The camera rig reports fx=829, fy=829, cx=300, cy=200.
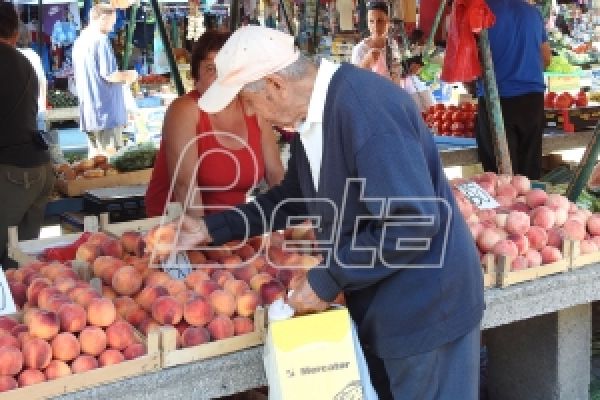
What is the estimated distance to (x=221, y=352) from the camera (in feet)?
6.97

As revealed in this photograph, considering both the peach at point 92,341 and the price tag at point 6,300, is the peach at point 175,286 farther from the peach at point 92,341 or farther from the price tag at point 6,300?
the price tag at point 6,300

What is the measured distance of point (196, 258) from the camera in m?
2.49

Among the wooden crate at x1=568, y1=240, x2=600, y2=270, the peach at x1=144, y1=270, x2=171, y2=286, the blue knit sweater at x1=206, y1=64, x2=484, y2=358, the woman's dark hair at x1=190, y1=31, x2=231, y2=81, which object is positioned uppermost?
the woman's dark hair at x1=190, y1=31, x2=231, y2=81

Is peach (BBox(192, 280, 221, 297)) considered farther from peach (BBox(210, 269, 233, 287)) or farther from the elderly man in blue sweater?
the elderly man in blue sweater

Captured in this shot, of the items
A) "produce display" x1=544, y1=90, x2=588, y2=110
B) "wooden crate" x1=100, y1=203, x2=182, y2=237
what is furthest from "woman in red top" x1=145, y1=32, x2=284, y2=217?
"produce display" x1=544, y1=90, x2=588, y2=110

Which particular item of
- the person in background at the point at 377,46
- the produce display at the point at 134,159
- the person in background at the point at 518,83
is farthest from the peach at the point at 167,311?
the person in background at the point at 377,46

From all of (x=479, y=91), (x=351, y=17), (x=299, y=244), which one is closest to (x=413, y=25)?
(x=351, y=17)

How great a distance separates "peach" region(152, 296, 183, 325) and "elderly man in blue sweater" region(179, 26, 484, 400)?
1.07 ft

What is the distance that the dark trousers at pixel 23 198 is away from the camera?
13.1 ft

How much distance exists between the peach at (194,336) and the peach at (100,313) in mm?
185

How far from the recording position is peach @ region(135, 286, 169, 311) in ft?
7.29

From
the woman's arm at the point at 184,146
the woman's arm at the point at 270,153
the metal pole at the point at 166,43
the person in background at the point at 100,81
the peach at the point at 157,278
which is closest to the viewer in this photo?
the peach at the point at 157,278

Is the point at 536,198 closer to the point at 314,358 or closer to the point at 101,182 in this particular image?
the point at 314,358

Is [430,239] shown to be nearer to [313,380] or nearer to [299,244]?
[313,380]
